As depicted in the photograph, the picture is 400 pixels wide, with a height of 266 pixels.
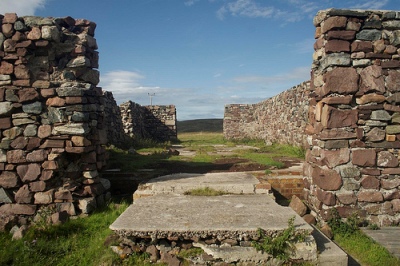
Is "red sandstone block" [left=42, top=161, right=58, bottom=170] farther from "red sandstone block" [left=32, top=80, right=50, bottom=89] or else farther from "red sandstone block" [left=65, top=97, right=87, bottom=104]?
"red sandstone block" [left=32, top=80, right=50, bottom=89]

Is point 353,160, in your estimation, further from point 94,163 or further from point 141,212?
point 94,163

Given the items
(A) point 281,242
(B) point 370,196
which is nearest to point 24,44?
(A) point 281,242

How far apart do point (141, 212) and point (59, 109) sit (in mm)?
2324


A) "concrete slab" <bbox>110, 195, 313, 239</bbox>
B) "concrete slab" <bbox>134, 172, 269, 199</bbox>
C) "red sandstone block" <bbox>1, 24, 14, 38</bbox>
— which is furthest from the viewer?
"concrete slab" <bbox>134, 172, 269, 199</bbox>

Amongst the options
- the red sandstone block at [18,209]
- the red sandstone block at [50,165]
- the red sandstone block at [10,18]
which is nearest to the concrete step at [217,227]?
the red sandstone block at [50,165]

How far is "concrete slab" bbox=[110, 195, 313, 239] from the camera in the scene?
3.57 m

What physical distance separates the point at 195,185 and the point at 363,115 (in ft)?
9.79

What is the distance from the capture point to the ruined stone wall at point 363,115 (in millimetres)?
4785

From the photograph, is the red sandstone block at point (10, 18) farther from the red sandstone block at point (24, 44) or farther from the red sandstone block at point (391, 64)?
the red sandstone block at point (391, 64)

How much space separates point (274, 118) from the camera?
14984 millimetres

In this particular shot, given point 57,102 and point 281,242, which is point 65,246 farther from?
point 281,242

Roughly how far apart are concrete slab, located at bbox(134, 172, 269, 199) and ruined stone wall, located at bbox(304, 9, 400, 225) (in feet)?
4.34

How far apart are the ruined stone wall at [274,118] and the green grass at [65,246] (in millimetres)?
7775

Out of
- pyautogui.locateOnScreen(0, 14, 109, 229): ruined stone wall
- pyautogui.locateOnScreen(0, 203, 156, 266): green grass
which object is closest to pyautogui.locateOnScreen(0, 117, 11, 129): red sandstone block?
pyautogui.locateOnScreen(0, 14, 109, 229): ruined stone wall
